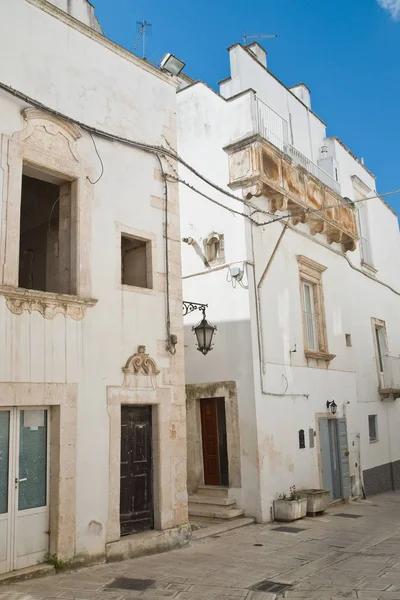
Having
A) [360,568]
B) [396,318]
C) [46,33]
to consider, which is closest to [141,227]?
[46,33]

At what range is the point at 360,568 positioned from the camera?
6.88m

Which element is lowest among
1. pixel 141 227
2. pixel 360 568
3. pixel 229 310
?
pixel 360 568

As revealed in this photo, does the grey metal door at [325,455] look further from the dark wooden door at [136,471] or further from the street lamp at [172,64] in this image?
the street lamp at [172,64]

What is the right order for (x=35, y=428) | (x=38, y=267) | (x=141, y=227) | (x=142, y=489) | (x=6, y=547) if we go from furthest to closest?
(x=38, y=267)
(x=141, y=227)
(x=142, y=489)
(x=35, y=428)
(x=6, y=547)

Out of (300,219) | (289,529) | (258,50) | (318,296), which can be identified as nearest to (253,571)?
(289,529)

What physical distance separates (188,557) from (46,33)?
7417 millimetres

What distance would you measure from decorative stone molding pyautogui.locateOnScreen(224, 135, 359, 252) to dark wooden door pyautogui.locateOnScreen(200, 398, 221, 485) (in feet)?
14.9

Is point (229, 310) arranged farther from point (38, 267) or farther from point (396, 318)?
point (396, 318)

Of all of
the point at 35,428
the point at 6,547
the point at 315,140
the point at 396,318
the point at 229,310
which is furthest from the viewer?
the point at 396,318

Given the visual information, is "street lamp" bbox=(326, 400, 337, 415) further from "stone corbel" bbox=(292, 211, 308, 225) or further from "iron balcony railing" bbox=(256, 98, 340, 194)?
"iron balcony railing" bbox=(256, 98, 340, 194)

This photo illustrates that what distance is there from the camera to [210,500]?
35.3ft

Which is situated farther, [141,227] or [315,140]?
[315,140]

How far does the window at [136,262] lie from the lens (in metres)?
8.61

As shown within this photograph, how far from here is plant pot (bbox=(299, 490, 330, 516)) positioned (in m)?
11.0
